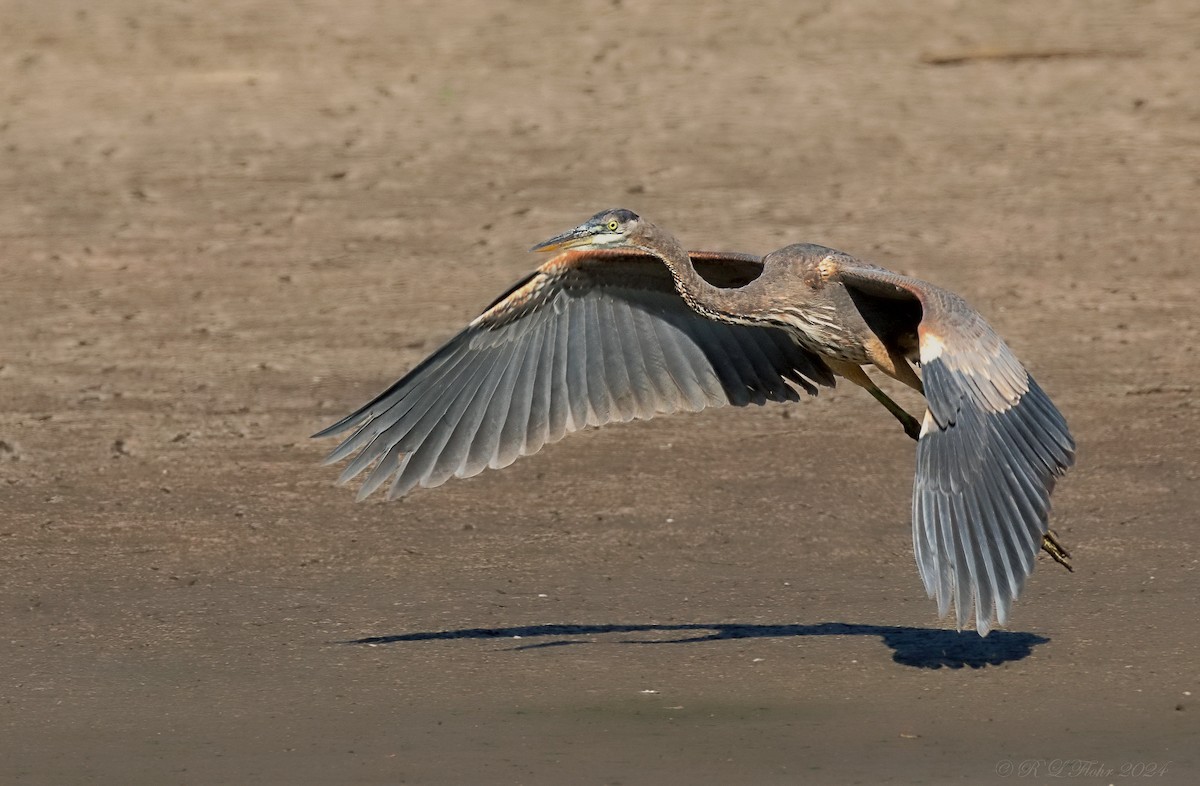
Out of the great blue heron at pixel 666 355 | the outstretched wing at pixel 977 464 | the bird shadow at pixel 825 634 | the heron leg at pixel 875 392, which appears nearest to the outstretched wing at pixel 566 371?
the great blue heron at pixel 666 355

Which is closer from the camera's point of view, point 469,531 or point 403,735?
point 403,735

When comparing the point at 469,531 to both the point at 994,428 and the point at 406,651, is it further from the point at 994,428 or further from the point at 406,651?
the point at 994,428

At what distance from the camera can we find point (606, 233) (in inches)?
260

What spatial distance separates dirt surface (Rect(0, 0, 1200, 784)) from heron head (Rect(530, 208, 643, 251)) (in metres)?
1.23

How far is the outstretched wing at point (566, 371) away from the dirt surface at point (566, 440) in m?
0.58

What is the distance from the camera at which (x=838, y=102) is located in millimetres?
12344

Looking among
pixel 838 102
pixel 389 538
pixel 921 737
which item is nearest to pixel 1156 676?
pixel 921 737

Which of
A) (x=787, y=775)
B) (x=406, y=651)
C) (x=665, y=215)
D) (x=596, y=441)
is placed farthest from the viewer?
Answer: (x=665, y=215)

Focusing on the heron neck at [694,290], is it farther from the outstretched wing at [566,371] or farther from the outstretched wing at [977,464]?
the outstretched wing at [977,464]

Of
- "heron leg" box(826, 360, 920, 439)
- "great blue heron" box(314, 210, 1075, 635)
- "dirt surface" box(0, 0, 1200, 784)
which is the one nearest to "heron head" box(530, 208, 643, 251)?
"great blue heron" box(314, 210, 1075, 635)

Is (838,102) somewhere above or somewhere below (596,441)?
above

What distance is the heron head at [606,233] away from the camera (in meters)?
6.57

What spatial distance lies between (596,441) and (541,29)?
18.6 feet

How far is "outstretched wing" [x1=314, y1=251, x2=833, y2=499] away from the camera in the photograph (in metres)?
6.57
